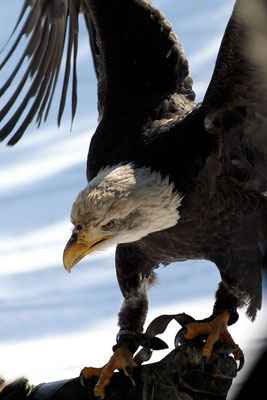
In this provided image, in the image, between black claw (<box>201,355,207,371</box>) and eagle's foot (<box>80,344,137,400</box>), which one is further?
eagle's foot (<box>80,344,137,400</box>)

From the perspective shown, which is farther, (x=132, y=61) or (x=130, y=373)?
(x=132, y=61)

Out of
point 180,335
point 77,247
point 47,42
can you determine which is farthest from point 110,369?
point 47,42

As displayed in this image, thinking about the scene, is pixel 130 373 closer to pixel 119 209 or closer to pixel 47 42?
pixel 119 209

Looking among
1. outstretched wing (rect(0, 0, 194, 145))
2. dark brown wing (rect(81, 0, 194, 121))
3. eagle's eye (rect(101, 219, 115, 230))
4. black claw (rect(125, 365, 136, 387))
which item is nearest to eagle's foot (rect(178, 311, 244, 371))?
black claw (rect(125, 365, 136, 387))

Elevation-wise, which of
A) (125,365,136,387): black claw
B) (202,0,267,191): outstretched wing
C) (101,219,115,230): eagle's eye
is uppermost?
(202,0,267,191): outstretched wing

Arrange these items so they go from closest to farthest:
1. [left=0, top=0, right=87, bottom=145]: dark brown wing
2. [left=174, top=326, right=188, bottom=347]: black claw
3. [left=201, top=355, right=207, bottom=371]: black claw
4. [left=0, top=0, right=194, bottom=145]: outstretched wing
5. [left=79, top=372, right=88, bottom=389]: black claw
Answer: [left=201, top=355, right=207, bottom=371]: black claw, [left=174, top=326, right=188, bottom=347]: black claw, [left=79, top=372, right=88, bottom=389]: black claw, [left=0, top=0, right=194, bottom=145]: outstretched wing, [left=0, top=0, right=87, bottom=145]: dark brown wing

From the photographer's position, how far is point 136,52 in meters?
3.84

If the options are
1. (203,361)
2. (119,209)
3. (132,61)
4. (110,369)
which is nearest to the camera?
(203,361)

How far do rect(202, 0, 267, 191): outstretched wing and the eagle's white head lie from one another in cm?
35

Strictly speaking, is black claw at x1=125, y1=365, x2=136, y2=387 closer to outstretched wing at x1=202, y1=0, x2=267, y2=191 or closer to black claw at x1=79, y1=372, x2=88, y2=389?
black claw at x1=79, y1=372, x2=88, y2=389

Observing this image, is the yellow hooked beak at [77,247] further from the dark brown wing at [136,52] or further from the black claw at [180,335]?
the dark brown wing at [136,52]

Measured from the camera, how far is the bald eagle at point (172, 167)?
3025mm

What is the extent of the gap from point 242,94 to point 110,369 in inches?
58.6

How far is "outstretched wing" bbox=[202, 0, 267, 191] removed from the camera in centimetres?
277
